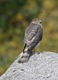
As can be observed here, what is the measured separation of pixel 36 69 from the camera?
7.59 metres

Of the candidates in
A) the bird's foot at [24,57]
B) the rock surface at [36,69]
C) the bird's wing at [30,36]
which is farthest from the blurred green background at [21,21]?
the rock surface at [36,69]

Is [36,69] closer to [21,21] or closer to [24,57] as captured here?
[24,57]

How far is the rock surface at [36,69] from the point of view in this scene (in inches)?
292

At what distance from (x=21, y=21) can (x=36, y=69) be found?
913cm

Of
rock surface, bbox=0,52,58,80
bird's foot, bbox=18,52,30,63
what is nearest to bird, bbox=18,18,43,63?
bird's foot, bbox=18,52,30,63

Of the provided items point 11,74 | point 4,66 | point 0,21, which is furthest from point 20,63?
point 0,21

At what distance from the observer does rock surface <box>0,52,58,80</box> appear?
24.3 feet

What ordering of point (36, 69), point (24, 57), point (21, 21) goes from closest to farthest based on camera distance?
point (36, 69) < point (24, 57) < point (21, 21)

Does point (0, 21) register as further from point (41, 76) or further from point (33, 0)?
point (41, 76)

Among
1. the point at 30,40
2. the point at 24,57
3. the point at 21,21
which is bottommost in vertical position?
the point at 21,21

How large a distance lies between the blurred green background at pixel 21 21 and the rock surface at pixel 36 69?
5.38 meters

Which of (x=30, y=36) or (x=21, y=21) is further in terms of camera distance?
(x=21, y=21)

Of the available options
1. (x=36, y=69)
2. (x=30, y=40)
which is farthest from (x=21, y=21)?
(x=36, y=69)

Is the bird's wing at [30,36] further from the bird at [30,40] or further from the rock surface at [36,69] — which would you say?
the rock surface at [36,69]
